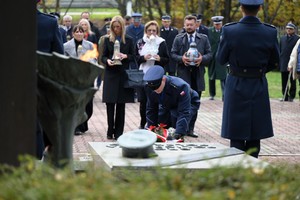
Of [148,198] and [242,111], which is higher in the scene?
[148,198]

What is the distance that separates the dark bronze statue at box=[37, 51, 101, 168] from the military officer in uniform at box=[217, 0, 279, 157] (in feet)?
11.1

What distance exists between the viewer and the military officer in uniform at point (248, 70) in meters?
9.55

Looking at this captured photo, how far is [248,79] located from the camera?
31.7ft

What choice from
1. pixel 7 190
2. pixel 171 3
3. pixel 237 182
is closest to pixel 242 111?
pixel 237 182

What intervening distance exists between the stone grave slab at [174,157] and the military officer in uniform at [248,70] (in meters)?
1.07

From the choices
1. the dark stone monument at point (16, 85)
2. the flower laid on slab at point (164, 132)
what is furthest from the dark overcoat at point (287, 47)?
the dark stone monument at point (16, 85)

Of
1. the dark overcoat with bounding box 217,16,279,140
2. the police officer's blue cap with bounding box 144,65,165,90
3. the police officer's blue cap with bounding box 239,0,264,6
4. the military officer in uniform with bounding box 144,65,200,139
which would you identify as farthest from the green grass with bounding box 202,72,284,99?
the police officer's blue cap with bounding box 239,0,264,6

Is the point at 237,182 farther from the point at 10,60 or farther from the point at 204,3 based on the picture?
the point at 204,3

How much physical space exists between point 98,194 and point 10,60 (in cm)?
150

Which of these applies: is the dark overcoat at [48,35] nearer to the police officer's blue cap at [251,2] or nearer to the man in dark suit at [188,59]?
the police officer's blue cap at [251,2]

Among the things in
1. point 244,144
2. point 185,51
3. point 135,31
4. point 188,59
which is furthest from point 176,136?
point 135,31

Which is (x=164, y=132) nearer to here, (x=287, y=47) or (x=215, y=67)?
(x=215, y=67)

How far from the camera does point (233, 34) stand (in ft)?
31.4

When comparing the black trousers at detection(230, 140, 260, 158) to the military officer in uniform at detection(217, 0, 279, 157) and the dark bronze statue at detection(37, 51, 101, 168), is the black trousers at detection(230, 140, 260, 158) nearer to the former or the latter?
the military officer in uniform at detection(217, 0, 279, 157)
